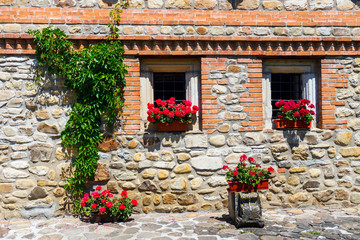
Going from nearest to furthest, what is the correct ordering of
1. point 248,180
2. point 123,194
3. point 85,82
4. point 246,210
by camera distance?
point 246,210
point 248,180
point 123,194
point 85,82

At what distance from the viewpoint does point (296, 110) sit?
5957 millimetres

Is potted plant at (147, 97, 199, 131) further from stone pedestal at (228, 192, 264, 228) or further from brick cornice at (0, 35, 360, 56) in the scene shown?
stone pedestal at (228, 192, 264, 228)

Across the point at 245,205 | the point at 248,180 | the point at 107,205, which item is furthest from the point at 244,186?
the point at 107,205

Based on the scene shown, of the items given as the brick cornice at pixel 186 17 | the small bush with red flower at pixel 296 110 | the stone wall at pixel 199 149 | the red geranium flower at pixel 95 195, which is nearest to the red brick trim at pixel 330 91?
the stone wall at pixel 199 149

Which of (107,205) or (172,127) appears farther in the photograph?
(172,127)

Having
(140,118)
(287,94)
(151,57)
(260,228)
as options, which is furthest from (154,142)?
(287,94)

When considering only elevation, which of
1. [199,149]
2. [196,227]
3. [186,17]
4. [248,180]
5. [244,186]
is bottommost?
[196,227]

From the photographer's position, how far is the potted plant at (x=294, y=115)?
592 cm

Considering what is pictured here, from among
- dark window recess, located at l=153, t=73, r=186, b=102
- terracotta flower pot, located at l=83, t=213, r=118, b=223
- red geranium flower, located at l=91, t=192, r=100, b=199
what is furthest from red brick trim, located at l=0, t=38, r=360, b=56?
terracotta flower pot, located at l=83, t=213, r=118, b=223

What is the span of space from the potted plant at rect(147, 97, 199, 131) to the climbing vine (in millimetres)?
634

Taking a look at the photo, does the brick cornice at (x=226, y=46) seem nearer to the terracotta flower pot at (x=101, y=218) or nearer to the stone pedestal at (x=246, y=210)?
the stone pedestal at (x=246, y=210)

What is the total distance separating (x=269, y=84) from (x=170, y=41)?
2.01 metres

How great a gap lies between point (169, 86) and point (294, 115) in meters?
2.31

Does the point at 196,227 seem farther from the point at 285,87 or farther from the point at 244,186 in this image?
the point at 285,87
